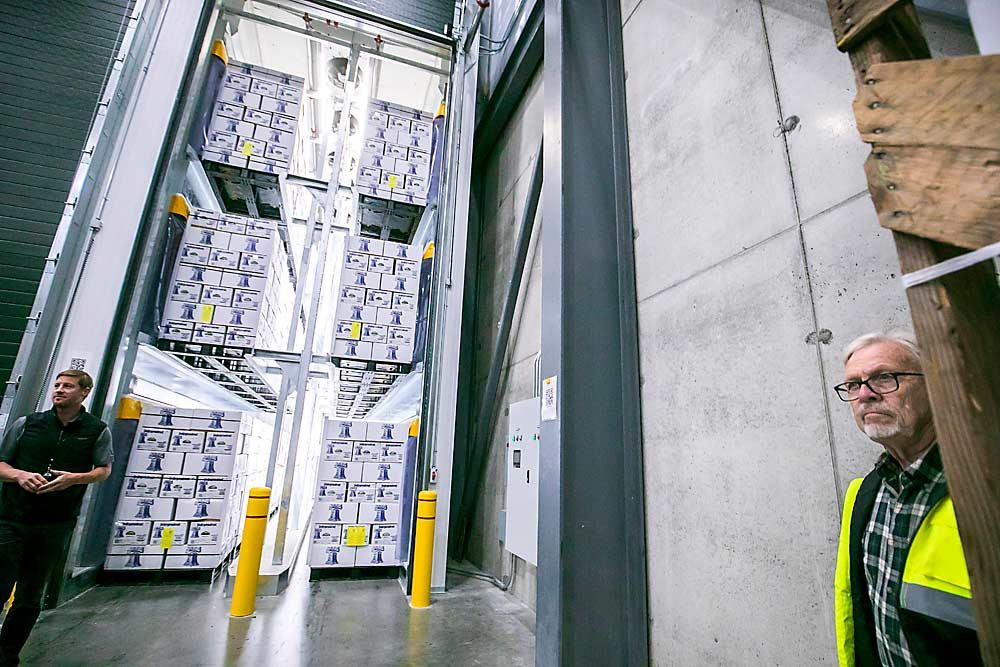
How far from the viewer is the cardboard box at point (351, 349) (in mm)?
4875

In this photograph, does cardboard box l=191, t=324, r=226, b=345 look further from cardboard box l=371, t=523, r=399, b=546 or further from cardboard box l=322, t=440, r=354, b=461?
cardboard box l=371, t=523, r=399, b=546

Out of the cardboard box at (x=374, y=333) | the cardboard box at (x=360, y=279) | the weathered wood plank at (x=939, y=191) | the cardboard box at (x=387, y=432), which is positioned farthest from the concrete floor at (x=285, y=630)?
the weathered wood plank at (x=939, y=191)

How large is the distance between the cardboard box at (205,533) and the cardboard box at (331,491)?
0.95 m

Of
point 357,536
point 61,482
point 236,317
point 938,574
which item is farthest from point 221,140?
point 938,574

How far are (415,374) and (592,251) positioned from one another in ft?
9.61

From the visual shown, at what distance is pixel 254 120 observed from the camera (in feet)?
16.7

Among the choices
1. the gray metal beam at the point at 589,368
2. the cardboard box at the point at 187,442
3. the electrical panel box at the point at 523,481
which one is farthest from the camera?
the cardboard box at the point at 187,442

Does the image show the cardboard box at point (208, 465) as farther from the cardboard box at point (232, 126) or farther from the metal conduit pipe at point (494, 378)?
the cardboard box at point (232, 126)

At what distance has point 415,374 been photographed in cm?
516

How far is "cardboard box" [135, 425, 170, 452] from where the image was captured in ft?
13.7

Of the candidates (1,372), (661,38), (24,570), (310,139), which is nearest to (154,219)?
(1,372)

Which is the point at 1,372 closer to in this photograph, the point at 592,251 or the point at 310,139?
the point at 592,251

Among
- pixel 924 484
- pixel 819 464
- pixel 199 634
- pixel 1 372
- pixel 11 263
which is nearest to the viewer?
pixel 924 484

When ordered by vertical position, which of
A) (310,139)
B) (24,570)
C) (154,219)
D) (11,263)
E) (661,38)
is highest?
(310,139)
